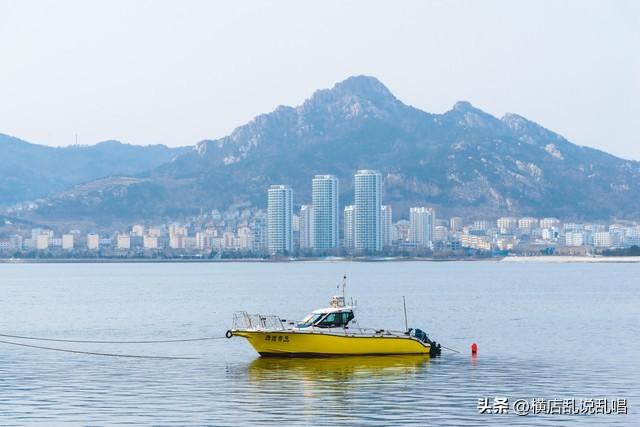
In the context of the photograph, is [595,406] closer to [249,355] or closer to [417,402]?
[417,402]

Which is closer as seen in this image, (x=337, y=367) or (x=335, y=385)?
(x=335, y=385)

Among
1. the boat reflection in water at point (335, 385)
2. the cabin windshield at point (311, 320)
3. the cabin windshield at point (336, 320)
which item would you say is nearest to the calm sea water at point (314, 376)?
the boat reflection in water at point (335, 385)

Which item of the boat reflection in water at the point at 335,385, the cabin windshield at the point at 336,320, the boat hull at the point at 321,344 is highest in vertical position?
the cabin windshield at the point at 336,320

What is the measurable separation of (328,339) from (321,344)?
17.7 inches

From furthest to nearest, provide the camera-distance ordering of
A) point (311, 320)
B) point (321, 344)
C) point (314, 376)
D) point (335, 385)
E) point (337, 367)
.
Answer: point (311, 320) < point (321, 344) < point (337, 367) < point (314, 376) < point (335, 385)

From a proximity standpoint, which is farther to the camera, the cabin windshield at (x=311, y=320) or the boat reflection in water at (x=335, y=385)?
the cabin windshield at (x=311, y=320)

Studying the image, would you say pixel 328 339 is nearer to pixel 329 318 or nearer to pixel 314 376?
pixel 329 318

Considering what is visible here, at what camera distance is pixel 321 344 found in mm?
67750

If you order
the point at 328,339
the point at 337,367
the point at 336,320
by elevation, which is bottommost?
the point at 337,367

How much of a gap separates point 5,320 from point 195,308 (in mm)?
23509

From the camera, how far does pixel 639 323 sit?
339 ft

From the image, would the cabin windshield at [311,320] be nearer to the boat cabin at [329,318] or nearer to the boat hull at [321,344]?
the boat cabin at [329,318]

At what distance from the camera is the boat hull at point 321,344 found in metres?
67.8

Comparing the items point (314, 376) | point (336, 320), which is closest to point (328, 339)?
point (336, 320)
